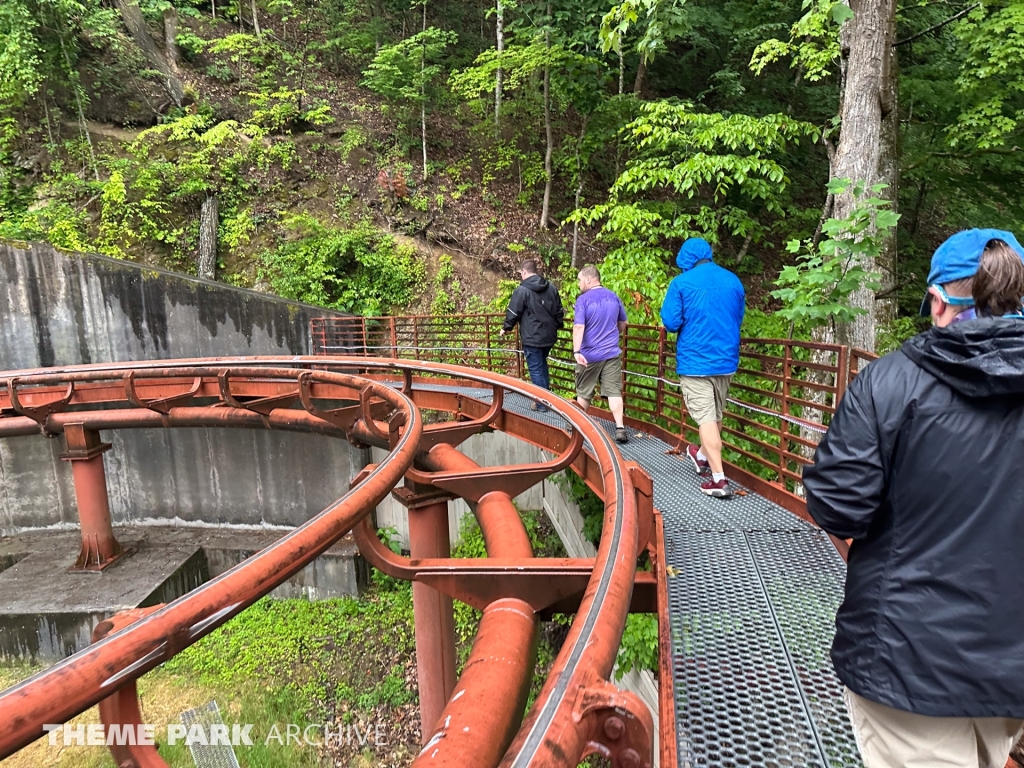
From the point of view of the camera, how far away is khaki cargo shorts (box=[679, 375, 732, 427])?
441cm

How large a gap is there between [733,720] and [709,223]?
997cm

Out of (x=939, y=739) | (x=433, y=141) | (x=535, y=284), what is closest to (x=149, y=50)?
(x=433, y=141)

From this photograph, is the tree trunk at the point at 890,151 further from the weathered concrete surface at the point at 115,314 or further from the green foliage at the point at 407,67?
the green foliage at the point at 407,67

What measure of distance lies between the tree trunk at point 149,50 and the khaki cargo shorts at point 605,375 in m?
18.2

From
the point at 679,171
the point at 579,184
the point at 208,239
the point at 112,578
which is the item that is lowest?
the point at 112,578

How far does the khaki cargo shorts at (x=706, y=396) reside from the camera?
4.41m

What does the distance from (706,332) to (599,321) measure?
1382 mm

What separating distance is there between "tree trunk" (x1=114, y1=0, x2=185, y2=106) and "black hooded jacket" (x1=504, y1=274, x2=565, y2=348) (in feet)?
55.3

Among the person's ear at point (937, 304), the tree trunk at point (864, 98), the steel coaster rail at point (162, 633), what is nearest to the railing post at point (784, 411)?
the tree trunk at point (864, 98)

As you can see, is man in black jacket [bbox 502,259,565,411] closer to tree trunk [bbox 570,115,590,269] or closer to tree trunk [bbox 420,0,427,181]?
tree trunk [bbox 570,115,590,269]

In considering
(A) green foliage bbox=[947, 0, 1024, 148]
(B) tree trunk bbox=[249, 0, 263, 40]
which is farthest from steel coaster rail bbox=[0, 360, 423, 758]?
(B) tree trunk bbox=[249, 0, 263, 40]

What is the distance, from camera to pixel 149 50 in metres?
17.6

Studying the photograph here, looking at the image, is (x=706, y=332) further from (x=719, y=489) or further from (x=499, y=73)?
(x=499, y=73)

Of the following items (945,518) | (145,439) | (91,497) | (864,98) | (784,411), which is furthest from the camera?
(145,439)
